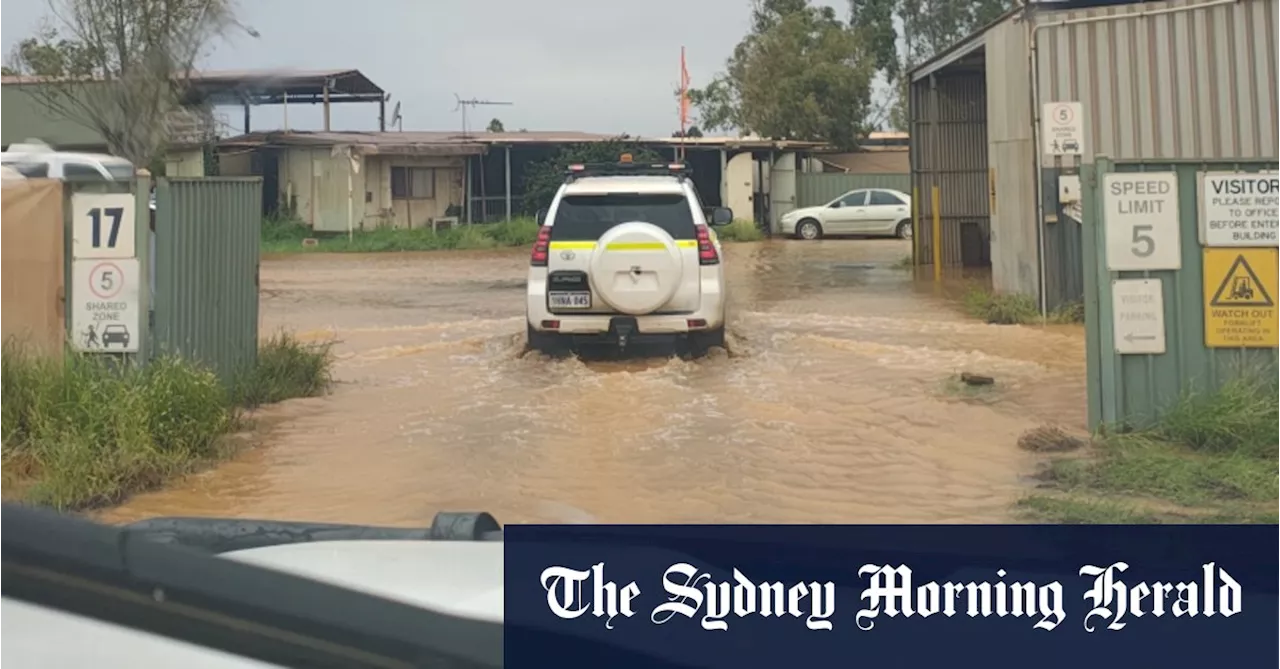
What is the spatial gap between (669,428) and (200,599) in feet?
27.4

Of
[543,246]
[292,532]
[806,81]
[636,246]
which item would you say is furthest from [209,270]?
[806,81]

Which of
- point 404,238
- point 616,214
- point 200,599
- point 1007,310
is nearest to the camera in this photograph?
point 200,599

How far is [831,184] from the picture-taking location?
38562mm

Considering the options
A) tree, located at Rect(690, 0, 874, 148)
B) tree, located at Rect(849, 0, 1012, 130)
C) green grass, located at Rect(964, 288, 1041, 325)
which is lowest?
green grass, located at Rect(964, 288, 1041, 325)

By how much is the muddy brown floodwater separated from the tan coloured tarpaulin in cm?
172

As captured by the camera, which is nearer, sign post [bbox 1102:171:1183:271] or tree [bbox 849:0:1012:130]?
sign post [bbox 1102:171:1183:271]

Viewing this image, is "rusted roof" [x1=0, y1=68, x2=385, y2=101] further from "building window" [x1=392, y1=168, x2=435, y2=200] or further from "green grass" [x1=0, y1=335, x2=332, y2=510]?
"green grass" [x1=0, y1=335, x2=332, y2=510]

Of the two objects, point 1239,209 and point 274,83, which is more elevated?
point 274,83

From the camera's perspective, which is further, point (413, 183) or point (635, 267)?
point (413, 183)

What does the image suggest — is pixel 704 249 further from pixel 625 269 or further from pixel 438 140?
pixel 438 140

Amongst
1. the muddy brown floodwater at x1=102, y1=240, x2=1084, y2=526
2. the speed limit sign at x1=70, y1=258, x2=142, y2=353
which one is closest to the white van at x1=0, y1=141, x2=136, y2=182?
the muddy brown floodwater at x1=102, y1=240, x2=1084, y2=526

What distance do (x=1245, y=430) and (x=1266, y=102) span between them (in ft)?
22.7

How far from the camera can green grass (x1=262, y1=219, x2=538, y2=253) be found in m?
33.9

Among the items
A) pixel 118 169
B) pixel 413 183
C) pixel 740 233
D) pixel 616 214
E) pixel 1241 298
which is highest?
pixel 413 183
